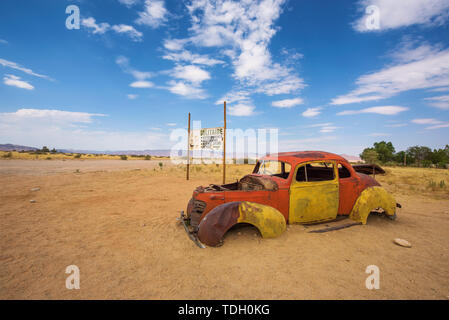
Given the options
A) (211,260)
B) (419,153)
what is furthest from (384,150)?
(211,260)

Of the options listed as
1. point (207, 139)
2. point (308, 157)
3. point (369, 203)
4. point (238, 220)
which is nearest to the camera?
point (238, 220)

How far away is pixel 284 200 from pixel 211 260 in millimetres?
1877

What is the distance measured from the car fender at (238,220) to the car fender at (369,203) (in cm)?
207

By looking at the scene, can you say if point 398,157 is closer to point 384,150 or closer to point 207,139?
point 384,150

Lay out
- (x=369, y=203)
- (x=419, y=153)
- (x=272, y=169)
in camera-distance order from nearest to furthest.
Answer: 1. (x=369, y=203)
2. (x=272, y=169)
3. (x=419, y=153)

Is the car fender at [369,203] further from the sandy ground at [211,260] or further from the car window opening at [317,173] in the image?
the car window opening at [317,173]

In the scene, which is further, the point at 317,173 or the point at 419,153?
the point at 419,153

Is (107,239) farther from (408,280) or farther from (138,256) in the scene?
(408,280)

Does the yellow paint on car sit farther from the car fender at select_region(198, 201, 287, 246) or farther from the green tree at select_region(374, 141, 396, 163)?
the green tree at select_region(374, 141, 396, 163)

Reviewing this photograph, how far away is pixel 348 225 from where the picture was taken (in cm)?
439

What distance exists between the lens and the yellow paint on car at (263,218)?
3.60 m

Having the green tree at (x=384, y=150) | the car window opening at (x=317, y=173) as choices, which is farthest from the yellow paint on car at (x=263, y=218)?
the green tree at (x=384, y=150)

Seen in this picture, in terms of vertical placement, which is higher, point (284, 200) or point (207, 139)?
point (207, 139)

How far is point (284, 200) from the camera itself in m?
4.12
